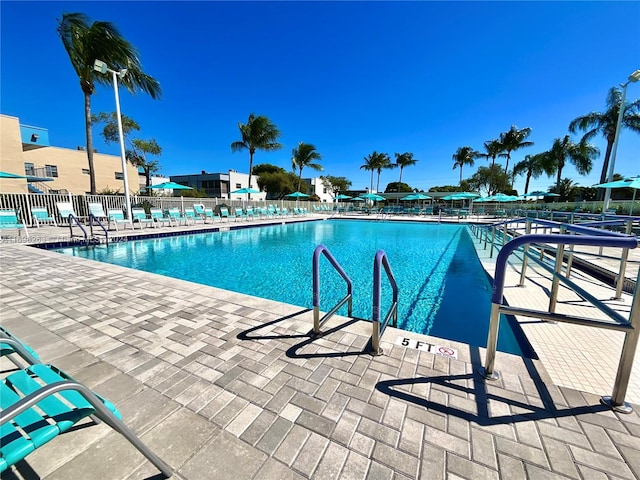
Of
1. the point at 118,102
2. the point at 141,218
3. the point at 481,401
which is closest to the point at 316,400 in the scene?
the point at 481,401

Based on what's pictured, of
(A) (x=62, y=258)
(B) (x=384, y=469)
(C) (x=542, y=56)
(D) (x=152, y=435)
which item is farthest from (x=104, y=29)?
(C) (x=542, y=56)

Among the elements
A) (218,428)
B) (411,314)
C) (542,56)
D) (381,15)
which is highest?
(381,15)

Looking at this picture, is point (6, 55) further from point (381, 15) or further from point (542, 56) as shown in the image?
point (542, 56)

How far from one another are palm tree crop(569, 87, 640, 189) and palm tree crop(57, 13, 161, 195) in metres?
28.8

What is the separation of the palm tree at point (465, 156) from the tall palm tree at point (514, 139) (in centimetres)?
427

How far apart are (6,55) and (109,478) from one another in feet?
58.8

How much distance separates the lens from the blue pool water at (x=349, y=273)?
13.9 feet

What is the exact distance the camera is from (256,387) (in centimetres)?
183

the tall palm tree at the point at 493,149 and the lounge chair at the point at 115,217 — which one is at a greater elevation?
the tall palm tree at the point at 493,149

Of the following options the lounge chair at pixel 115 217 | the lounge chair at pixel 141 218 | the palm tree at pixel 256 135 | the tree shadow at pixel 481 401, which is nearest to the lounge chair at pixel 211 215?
the lounge chair at pixel 141 218

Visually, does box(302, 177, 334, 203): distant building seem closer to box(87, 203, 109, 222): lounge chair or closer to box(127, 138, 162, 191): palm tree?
box(127, 138, 162, 191): palm tree

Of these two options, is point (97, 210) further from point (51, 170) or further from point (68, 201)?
point (51, 170)

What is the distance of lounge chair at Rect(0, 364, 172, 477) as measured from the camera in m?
0.82

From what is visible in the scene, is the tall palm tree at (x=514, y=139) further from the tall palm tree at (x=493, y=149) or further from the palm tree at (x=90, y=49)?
the palm tree at (x=90, y=49)
